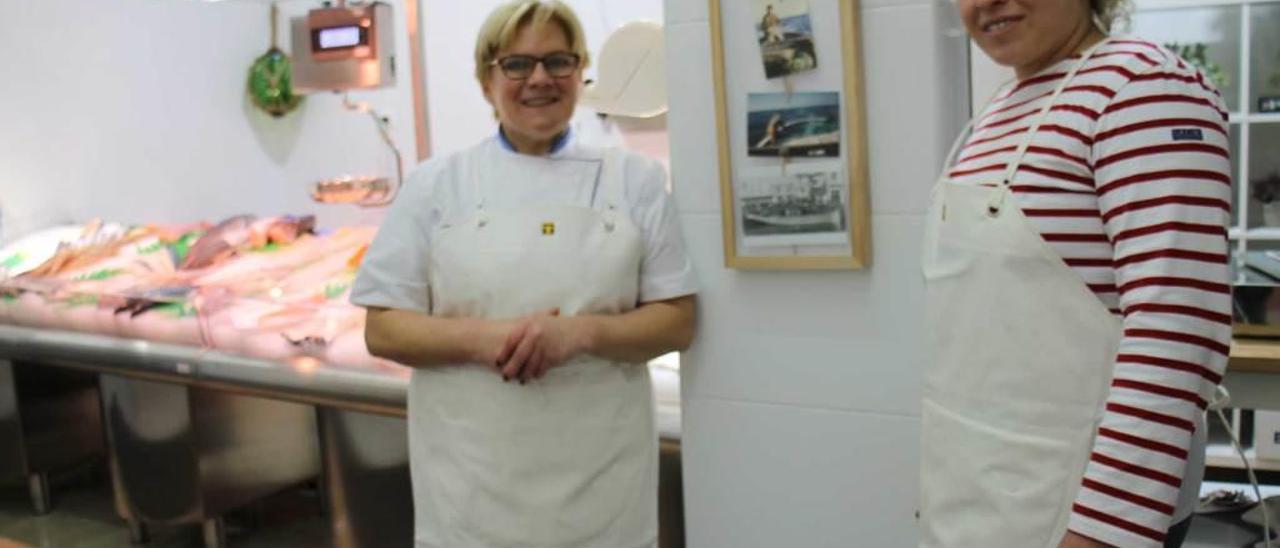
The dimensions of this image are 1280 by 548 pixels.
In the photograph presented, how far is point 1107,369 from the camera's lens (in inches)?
47.1

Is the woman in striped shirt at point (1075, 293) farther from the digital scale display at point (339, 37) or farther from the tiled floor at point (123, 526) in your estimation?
the tiled floor at point (123, 526)

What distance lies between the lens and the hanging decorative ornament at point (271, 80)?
190 inches

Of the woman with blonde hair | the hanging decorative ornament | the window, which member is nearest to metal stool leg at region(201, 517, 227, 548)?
the hanging decorative ornament

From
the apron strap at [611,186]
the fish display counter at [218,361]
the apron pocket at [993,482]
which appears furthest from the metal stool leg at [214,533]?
the apron pocket at [993,482]

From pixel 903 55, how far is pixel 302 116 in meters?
3.82

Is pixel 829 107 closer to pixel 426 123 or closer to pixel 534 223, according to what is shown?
pixel 534 223

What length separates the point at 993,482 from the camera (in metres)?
1.30

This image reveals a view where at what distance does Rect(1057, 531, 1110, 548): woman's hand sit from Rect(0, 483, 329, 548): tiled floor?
10.8ft

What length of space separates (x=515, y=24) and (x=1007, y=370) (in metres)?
1.02

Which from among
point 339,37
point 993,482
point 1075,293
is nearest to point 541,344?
point 993,482

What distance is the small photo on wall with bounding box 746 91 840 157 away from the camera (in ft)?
6.06

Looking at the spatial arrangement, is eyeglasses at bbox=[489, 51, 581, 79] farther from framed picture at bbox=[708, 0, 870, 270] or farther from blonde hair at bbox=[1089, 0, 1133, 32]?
blonde hair at bbox=[1089, 0, 1133, 32]

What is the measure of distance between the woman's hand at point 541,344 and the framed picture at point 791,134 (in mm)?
325

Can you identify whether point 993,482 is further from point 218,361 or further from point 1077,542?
point 218,361
